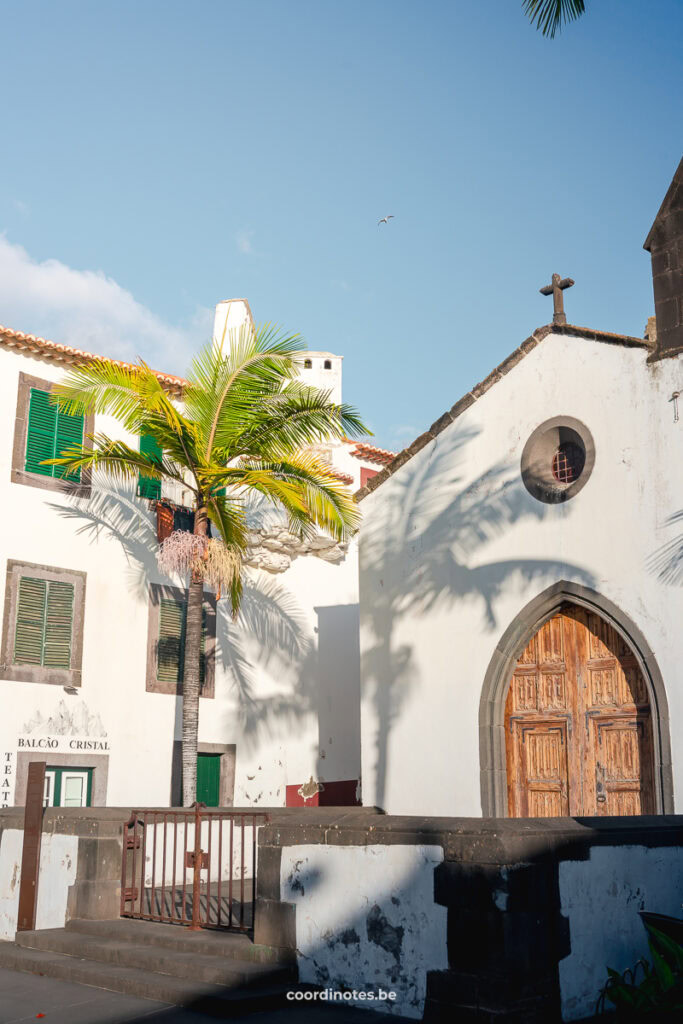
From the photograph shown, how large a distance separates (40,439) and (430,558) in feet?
21.4

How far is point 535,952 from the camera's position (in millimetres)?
6477

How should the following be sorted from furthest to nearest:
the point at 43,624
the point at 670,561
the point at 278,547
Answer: the point at 278,547, the point at 43,624, the point at 670,561

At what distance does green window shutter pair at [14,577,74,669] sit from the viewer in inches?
625

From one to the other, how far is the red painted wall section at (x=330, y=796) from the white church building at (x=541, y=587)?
5.46 metres

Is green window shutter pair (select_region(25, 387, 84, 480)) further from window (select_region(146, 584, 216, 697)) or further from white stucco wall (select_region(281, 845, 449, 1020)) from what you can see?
white stucco wall (select_region(281, 845, 449, 1020))

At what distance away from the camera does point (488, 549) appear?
1398cm

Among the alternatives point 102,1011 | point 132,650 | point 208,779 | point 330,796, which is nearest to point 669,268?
point 102,1011

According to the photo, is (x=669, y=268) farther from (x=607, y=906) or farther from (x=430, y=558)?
(x=607, y=906)

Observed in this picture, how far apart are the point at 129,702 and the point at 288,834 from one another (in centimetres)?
968

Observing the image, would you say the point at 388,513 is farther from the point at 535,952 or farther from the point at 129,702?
the point at 535,952

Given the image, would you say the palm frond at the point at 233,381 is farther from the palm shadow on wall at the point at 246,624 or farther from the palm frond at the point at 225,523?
the palm shadow on wall at the point at 246,624

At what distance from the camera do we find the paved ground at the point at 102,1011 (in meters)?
6.87

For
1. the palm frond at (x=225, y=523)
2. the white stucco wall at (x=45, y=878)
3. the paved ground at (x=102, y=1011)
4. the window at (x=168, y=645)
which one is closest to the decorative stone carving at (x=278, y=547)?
the window at (x=168, y=645)

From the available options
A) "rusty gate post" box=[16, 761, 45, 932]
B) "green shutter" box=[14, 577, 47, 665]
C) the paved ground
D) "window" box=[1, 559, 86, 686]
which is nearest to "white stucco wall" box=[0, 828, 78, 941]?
"rusty gate post" box=[16, 761, 45, 932]
